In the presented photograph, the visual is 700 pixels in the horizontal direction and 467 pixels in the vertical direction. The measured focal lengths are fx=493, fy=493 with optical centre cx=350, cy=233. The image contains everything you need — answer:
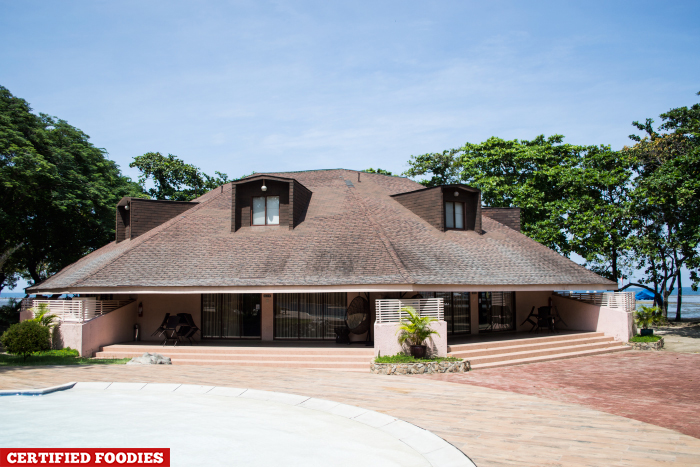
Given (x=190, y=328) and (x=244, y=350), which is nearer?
(x=244, y=350)

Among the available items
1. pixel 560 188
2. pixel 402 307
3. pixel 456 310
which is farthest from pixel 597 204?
pixel 402 307

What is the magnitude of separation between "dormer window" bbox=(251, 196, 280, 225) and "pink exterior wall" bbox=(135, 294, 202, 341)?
13.3 ft

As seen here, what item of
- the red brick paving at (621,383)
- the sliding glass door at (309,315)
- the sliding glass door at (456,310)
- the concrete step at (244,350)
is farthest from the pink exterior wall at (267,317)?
the red brick paving at (621,383)

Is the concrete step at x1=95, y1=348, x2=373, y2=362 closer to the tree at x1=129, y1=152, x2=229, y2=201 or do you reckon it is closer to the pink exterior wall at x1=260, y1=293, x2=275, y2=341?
the pink exterior wall at x1=260, y1=293, x2=275, y2=341

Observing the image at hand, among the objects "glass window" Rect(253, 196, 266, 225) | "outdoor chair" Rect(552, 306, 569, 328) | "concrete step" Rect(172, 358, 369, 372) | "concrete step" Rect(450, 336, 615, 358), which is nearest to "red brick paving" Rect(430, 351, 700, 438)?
"concrete step" Rect(450, 336, 615, 358)

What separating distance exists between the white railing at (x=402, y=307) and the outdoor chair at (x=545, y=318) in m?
6.86

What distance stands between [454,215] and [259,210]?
8.80m

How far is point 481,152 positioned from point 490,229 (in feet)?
35.4

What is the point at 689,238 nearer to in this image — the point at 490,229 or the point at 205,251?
the point at 490,229

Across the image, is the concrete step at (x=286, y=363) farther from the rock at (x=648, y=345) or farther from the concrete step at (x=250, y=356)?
the rock at (x=648, y=345)

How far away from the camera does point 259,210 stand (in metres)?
21.3

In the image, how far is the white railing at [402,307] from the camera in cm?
1598

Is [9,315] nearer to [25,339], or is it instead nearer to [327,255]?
[25,339]

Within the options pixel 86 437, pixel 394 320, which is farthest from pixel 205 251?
pixel 86 437
